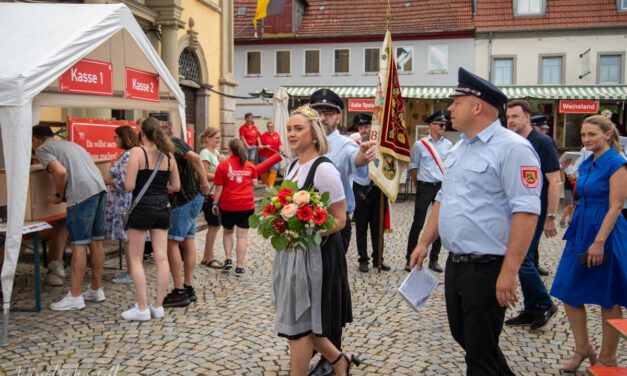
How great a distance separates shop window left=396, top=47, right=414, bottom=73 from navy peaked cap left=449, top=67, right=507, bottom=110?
25731mm

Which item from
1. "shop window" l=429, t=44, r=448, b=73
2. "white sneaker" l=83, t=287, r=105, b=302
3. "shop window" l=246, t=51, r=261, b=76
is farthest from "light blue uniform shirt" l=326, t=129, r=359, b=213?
"shop window" l=246, t=51, r=261, b=76

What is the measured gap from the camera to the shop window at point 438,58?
27.6m

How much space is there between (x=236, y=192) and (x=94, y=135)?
3.15 m

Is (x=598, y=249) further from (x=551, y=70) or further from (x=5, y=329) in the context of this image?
(x=551, y=70)

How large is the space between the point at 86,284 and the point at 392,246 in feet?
15.3

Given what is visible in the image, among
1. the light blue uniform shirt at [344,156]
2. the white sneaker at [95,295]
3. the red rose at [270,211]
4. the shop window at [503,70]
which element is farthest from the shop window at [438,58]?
the red rose at [270,211]

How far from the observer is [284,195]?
3.32m

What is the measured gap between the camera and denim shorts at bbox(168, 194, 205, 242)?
19.3 ft

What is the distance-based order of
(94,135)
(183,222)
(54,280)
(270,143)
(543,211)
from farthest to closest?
(270,143) → (94,135) → (54,280) → (183,222) → (543,211)

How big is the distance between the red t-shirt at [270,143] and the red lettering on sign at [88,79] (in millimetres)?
10501

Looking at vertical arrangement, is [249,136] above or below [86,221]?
above

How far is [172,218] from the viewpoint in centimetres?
593

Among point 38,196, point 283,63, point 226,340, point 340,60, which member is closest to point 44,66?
point 38,196

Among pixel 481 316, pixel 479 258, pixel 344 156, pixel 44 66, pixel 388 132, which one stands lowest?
pixel 481 316
